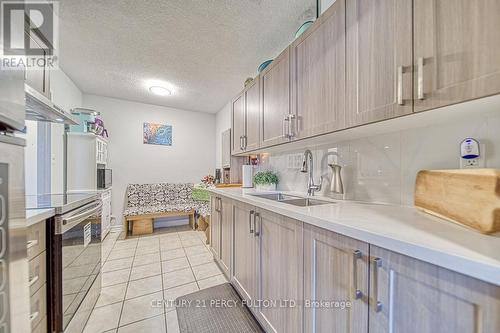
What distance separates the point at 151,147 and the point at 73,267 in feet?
11.5

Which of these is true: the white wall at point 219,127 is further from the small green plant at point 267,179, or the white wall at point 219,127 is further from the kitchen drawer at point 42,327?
the kitchen drawer at point 42,327

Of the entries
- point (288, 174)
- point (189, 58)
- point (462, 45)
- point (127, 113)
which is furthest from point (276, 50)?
point (127, 113)

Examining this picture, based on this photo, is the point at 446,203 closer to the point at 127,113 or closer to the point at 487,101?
the point at 487,101

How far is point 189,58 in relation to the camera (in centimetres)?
258

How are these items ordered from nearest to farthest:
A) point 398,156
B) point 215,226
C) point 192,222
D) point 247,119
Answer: point 398,156, point 247,119, point 215,226, point 192,222

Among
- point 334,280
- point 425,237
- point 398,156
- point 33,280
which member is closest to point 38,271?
point 33,280

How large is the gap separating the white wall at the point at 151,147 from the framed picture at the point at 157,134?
87mm

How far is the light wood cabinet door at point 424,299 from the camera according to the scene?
48cm

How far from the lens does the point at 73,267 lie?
1.29 metres

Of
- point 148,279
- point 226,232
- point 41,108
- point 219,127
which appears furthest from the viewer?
point 219,127

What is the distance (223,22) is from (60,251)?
89.5 inches

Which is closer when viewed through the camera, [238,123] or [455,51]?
[455,51]

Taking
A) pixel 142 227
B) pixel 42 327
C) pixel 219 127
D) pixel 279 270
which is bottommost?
pixel 142 227

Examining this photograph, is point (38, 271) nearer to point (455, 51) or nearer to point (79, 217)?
point (79, 217)
